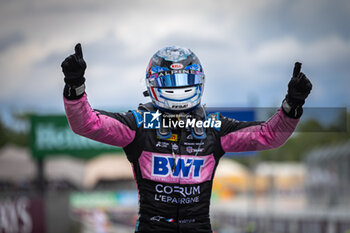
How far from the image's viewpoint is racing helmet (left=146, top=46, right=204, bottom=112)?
3295 mm

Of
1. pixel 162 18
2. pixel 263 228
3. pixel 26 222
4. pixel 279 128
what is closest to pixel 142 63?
pixel 162 18

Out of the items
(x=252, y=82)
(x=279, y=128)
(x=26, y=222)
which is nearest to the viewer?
(x=279, y=128)

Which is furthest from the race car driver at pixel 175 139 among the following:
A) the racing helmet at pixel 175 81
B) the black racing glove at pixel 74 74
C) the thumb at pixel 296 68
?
the black racing glove at pixel 74 74

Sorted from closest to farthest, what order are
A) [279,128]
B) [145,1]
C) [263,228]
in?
[279,128] < [145,1] < [263,228]

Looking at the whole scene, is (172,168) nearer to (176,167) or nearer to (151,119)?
(176,167)

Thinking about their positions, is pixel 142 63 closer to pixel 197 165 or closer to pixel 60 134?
pixel 197 165

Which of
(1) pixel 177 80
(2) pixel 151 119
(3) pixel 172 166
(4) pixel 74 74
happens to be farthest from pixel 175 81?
(4) pixel 74 74

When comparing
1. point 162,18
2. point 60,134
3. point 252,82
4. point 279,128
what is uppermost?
point 162,18

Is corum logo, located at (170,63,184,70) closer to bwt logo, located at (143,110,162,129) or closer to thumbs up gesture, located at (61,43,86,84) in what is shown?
bwt logo, located at (143,110,162,129)

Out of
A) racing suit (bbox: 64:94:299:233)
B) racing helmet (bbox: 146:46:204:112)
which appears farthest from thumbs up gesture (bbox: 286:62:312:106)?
racing helmet (bbox: 146:46:204:112)

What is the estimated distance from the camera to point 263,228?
14.7 meters

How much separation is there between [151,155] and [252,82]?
1253 mm

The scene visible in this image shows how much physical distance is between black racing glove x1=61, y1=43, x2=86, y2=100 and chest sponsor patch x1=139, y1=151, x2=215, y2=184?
0.64 meters

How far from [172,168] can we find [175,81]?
54cm
